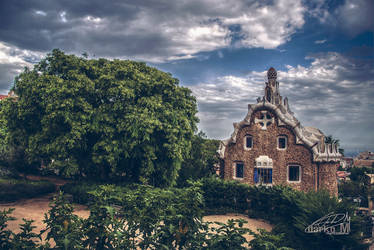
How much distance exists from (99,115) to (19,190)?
9286mm

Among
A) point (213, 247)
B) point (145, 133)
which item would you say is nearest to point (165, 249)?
point (213, 247)

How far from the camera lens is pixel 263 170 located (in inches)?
1005

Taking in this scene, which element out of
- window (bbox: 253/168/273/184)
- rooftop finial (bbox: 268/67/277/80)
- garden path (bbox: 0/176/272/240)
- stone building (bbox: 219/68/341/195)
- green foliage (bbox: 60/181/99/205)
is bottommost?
garden path (bbox: 0/176/272/240)

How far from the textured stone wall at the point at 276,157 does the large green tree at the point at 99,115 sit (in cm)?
613

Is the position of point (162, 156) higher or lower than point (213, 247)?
higher

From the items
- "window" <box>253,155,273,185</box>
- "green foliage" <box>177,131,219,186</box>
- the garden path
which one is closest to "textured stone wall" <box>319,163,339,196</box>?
"window" <box>253,155,273,185</box>

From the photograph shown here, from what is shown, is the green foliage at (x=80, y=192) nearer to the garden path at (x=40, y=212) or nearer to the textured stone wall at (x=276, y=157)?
the garden path at (x=40, y=212)

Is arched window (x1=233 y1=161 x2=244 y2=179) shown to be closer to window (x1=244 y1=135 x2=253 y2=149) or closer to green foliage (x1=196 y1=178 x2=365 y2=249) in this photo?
window (x1=244 y1=135 x2=253 y2=149)

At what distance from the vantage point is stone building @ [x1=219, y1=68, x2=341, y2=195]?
931 inches

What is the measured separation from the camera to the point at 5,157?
26594 millimetres

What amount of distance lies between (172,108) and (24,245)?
16.8 metres

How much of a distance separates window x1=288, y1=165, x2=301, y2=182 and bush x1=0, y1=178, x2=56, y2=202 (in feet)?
74.2

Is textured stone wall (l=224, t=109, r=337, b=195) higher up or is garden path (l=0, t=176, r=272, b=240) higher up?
textured stone wall (l=224, t=109, r=337, b=195)

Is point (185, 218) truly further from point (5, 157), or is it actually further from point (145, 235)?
point (5, 157)
